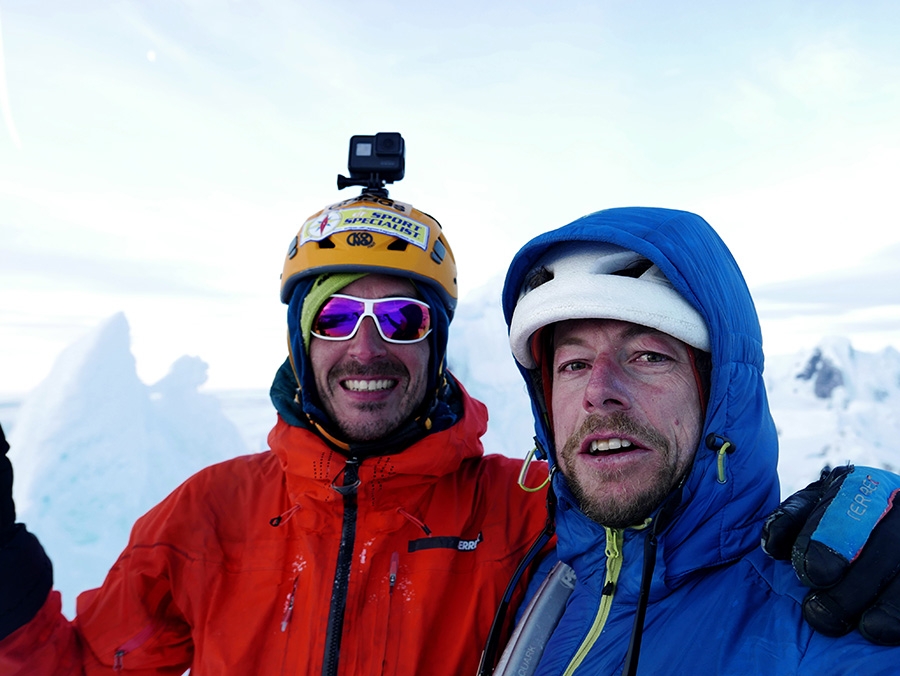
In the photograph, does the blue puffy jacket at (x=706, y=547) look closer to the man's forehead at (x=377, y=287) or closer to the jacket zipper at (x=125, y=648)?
the man's forehead at (x=377, y=287)

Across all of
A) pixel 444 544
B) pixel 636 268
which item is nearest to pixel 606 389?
pixel 636 268

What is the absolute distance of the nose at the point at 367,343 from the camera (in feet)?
8.10

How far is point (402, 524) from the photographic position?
2062 mm

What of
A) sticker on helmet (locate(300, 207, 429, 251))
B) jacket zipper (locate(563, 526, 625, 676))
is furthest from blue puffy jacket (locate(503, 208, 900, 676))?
sticker on helmet (locate(300, 207, 429, 251))

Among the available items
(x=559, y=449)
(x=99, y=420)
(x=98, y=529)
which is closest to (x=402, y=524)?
(x=559, y=449)

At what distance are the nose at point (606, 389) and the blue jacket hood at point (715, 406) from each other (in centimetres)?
22

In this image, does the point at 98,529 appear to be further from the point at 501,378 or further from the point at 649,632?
the point at 649,632

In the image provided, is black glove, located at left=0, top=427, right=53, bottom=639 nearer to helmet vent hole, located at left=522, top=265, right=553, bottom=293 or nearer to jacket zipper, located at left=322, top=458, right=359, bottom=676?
jacket zipper, located at left=322, top=458, right=359, bottom=676

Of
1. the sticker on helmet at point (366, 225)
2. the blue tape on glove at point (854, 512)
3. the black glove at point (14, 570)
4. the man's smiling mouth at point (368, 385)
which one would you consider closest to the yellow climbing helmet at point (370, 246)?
the sticker on helmet at point (366, 225)

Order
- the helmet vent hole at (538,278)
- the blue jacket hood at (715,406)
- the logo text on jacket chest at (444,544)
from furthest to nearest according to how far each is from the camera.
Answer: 1. the logo text on jacket chest at (444,544)
2. the helmet vent hole at (538,278)
3. the blue jacket hood at (715,406)

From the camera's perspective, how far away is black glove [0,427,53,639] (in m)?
1.85

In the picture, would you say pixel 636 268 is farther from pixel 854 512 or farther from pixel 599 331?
pixel 854 512

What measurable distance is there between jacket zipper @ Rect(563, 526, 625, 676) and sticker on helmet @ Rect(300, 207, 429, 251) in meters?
1.63

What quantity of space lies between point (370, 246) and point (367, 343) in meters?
0.46
